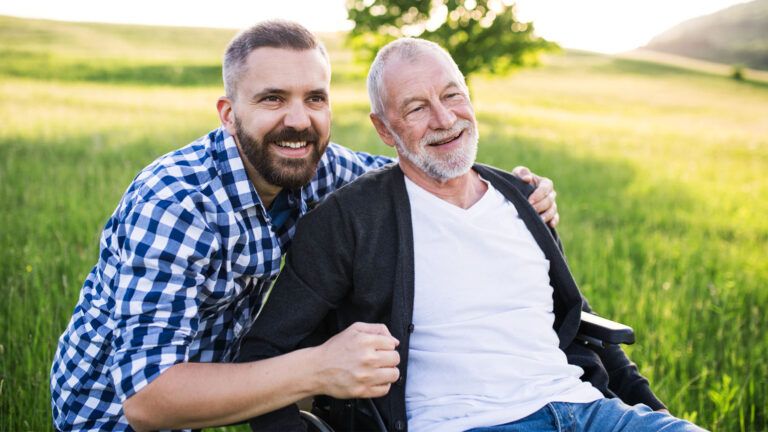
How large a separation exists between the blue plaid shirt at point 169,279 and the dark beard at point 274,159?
65 millimetres

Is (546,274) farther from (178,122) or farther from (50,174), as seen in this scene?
(178,122)

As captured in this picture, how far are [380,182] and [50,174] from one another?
618cm

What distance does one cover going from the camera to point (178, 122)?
13.3 meters

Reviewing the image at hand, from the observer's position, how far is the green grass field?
137 inches

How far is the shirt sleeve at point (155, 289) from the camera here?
196 cm

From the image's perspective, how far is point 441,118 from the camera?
2740 mm

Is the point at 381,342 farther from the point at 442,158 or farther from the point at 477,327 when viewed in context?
the point at 442,158

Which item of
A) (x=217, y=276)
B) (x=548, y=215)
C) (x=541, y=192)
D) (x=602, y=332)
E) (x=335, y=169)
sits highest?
(x=335, y=169)

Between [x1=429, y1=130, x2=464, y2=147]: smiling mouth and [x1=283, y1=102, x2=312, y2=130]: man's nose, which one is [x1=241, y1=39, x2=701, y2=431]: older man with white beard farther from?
[x1=283, y1=102, x2=312, y2=130]: man's nose

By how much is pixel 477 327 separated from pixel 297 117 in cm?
115

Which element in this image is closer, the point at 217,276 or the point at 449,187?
the point at 217,276

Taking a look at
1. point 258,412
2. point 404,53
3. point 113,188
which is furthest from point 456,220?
point 113,188

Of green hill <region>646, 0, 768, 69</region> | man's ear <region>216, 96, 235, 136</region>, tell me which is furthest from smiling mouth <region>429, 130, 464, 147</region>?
green hill <region>646, 0, 768, 69</region>

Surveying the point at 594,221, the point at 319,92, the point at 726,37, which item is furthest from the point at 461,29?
the point at 726,37
